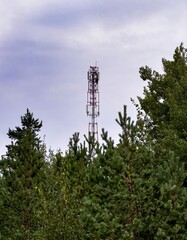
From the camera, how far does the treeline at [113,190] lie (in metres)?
15.7

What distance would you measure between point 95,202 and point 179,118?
16.1m

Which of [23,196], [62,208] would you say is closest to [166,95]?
[23,196]

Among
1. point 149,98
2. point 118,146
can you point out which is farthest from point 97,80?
point 118,146

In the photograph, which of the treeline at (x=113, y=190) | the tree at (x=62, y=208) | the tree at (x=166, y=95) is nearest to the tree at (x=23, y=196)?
the treeline at (x=113, y=190)

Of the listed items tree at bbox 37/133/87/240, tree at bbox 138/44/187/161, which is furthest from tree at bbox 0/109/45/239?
tree at bbox 138/44/187/161

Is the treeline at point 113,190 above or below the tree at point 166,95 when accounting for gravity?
below

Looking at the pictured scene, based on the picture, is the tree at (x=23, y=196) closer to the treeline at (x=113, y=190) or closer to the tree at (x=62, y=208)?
the treeline at (x=113, y=190)

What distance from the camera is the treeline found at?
15688 millimetres

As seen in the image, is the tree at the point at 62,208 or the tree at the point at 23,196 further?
the tree at the point at 23,196

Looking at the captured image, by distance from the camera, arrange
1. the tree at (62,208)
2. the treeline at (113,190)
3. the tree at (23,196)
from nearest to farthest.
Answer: the treeline at (113,190), the tree at (62,208), the tree at (23,196)

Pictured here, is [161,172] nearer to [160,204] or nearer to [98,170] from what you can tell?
[160,204]

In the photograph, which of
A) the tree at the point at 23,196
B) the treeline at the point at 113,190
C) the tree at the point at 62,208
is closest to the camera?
the treeline at the point at 113,190

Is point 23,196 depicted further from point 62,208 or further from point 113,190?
point 113,190

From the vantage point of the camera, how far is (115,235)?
51.3 ft
